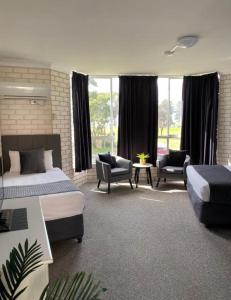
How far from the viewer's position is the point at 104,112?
5727 millimetres

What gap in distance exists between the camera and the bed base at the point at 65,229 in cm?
265

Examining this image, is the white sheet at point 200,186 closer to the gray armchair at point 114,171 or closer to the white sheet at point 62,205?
the gray armchair at point 114,171

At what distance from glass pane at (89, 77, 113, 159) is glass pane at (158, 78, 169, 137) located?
1.25 m

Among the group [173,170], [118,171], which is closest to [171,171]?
[173,170]

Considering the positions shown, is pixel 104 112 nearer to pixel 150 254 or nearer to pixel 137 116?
pixel 137 116

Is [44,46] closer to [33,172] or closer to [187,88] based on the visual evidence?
[33,172]

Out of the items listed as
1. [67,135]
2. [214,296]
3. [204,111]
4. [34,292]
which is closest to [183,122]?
[204,111]

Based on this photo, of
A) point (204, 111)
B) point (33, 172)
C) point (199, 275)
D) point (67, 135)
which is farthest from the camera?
point (204, 111)

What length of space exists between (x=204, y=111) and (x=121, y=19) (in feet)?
12.0

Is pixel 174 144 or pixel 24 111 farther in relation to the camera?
pixel 174 144

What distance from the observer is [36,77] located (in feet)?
14.3

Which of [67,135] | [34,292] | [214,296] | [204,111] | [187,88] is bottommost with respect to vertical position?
[214,296]

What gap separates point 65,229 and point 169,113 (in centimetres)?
413

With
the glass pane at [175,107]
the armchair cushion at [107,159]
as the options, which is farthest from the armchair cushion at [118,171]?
the glass pane at [175,107]
